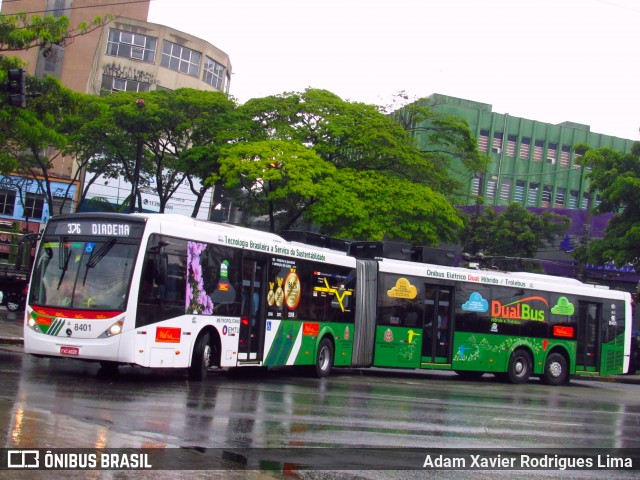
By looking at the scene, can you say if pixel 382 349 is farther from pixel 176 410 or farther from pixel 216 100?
pixel 216 100

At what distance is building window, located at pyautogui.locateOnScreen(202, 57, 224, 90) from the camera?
61.8 meters

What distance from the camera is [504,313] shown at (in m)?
24.5

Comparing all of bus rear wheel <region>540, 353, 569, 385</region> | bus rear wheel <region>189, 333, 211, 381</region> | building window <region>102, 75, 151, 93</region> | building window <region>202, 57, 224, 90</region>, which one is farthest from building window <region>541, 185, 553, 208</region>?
bus rear wheel <region>189, 333, 211, 381</region>

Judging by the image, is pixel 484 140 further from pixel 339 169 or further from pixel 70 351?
pixel 70 351

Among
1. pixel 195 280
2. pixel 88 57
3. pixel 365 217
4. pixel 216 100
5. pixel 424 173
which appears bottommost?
pixel 195 280

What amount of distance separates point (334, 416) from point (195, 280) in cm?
501

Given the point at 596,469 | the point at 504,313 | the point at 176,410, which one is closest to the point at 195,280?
the point at 176,410

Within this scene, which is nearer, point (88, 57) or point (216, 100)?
point (216, 100)

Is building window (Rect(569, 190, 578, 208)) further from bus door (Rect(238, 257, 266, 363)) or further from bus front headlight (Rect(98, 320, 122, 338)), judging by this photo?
bus front headlight (Rect(98, 320, 122, 338))

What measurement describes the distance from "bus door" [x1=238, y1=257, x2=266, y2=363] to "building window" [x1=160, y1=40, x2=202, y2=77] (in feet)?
143

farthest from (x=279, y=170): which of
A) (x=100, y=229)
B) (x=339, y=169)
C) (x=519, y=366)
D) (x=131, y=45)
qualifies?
(x=131, y=45)

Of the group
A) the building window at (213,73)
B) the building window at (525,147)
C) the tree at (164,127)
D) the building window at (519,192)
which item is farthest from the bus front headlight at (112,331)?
the building window at (525,147)

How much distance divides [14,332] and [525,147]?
171 ft

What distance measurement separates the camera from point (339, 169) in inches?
1391
